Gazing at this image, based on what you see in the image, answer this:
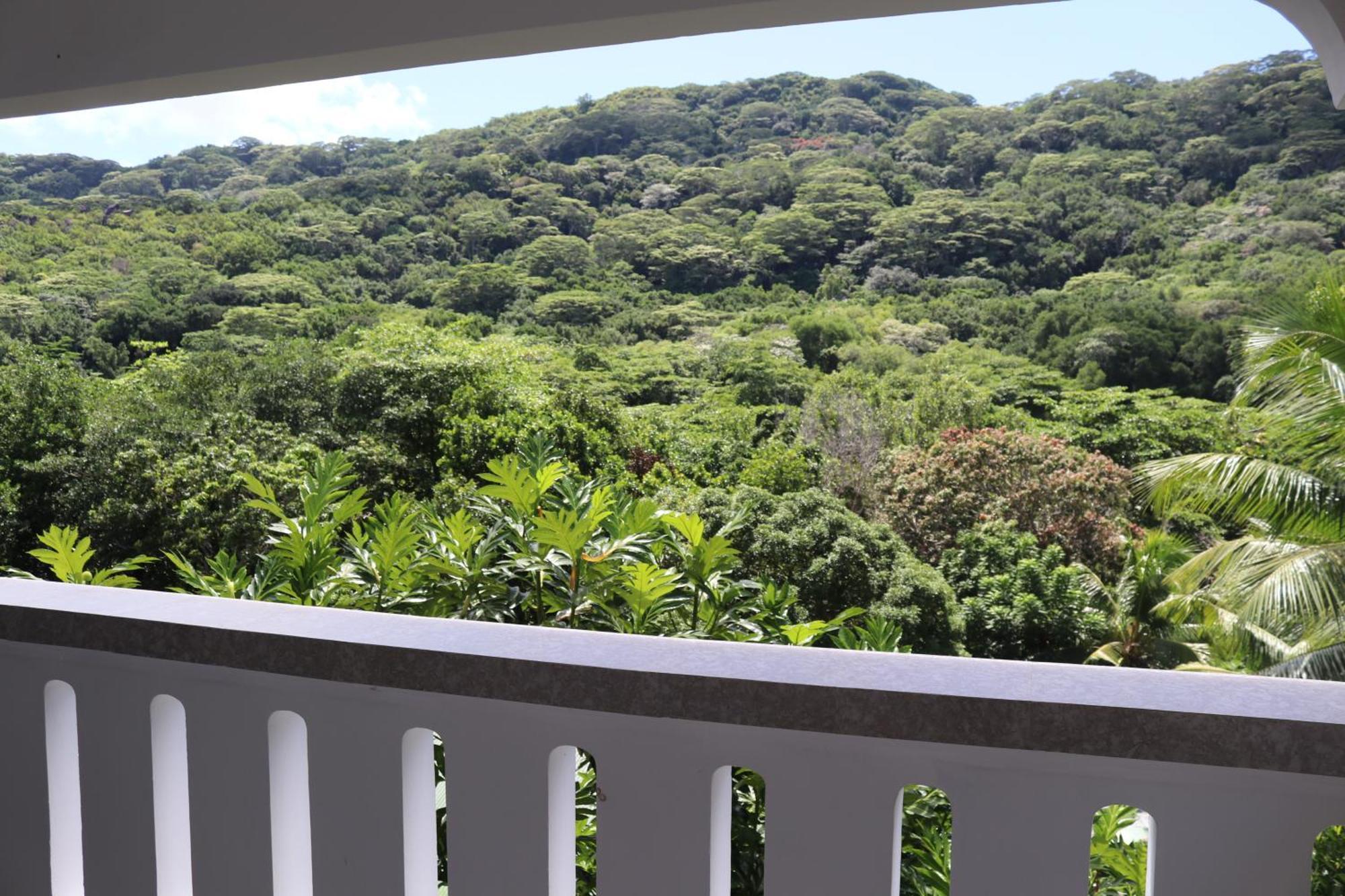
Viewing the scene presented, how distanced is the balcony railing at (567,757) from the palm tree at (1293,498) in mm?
7481

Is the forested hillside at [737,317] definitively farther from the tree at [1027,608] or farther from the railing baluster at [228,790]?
the railing baluster at [228,790]

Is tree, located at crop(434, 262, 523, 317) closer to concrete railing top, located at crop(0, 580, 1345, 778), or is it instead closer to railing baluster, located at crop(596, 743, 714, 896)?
concrete railing top, located at crop(0, 580, 1345, 778)

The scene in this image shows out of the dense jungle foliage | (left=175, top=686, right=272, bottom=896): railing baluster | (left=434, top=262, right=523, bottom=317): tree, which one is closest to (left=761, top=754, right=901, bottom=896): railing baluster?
(left=175, top=686, right=272, bottom=896): railing baluster

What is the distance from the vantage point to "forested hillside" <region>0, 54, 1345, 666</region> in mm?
11328

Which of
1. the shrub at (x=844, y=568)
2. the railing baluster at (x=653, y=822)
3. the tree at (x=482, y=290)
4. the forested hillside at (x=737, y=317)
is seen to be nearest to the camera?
the railing baluster at (x=653, y=822)

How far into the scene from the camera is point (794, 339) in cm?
1460

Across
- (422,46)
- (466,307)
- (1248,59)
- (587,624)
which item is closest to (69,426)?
(466,307)

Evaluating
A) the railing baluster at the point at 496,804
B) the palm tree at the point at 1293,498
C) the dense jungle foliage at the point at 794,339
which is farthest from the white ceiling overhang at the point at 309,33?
the palm tree at the point at 1293,498

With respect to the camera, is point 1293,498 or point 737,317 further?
point 737,317

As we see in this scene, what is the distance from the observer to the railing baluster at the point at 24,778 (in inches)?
41.9

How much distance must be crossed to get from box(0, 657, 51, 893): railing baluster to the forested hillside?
27.7 ft

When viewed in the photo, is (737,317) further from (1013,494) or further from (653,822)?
(653,822)

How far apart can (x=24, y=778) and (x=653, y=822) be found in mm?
709

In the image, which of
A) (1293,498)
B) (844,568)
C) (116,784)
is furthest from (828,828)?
(844,568)
